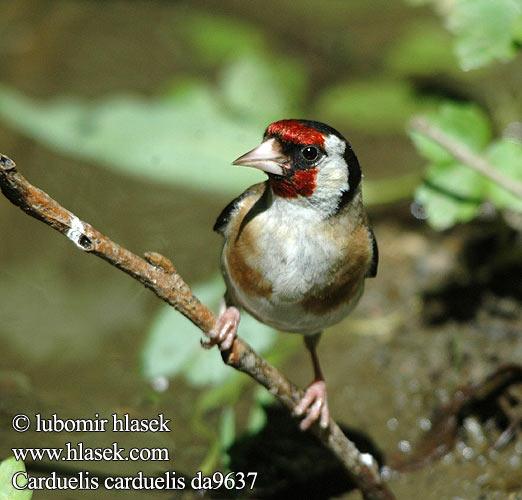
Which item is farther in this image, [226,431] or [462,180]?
[462,180]

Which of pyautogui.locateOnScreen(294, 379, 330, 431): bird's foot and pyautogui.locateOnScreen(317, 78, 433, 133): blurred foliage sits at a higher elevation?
pyautogui.locateOnScreen(317, 78, 433, 133): blurred foliage

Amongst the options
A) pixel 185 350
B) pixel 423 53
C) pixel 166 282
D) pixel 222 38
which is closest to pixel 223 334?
pixel 166 282

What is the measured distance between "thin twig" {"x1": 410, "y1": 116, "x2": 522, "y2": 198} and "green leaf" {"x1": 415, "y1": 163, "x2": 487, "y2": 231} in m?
0.06

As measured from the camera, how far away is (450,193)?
3.99m

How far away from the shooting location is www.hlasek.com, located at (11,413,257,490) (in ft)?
11.0

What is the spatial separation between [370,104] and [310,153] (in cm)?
329

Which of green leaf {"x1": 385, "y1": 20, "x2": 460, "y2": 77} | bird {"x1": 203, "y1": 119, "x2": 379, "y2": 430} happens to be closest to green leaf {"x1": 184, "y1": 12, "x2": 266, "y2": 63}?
green leaf {"x1": 385, "y1": 20, "x2": 460, "y2": 77}

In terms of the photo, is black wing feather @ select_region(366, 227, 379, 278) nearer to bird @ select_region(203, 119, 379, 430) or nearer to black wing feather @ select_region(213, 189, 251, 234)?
bird @ select_region(203, 119, 379, 430)

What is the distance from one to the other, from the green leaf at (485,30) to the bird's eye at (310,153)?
137 centimetres

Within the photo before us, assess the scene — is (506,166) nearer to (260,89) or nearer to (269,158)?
(269,158)

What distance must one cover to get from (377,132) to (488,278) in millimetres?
1797

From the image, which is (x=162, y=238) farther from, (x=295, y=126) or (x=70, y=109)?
(x=295, y=126)

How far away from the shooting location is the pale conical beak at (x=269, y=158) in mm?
2770

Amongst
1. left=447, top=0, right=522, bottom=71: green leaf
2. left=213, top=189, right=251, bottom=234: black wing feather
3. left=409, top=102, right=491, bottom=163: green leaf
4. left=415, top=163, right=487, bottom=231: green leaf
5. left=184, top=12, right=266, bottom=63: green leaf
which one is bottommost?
left=213, top=189, right=251, bottom=234: black wing feather
